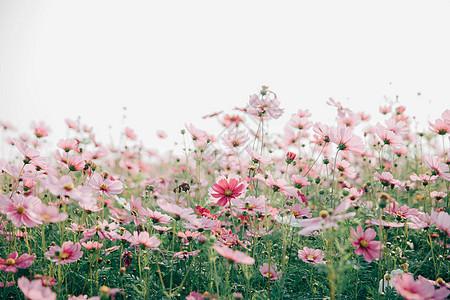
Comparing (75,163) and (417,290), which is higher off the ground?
(75,163)

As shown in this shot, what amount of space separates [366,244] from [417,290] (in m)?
0.27

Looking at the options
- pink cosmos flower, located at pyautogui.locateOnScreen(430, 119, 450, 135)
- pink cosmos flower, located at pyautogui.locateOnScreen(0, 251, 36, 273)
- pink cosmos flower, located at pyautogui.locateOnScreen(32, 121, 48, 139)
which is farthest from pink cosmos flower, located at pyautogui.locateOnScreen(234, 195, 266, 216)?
pink cosmos flower, located at pyautogui.locateOnScreen(32, 121, 48, 139)

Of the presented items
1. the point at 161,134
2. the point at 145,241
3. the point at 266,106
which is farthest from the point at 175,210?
the point at 161,134

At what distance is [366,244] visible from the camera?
1220mm

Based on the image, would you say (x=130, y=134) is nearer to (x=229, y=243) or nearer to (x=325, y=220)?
(x=229, y=243)

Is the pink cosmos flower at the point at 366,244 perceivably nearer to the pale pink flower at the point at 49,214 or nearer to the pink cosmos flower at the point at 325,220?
the pink cosmos flower at the point at 325,220

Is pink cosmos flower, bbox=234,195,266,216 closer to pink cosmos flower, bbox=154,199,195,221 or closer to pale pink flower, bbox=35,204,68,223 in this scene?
pink cosmos flower, bbox=154,199,195,221

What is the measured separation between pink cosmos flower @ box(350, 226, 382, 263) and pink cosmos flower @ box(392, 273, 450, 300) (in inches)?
7.5

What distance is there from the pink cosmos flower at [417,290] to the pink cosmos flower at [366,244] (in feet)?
0.63

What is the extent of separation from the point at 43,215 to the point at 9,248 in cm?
71

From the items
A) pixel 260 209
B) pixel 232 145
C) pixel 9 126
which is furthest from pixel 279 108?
pixel 9 126

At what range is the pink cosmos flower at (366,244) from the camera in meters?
1.20

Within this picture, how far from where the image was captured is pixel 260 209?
128cm

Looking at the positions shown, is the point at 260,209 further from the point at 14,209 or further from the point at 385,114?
the point at 385,114
